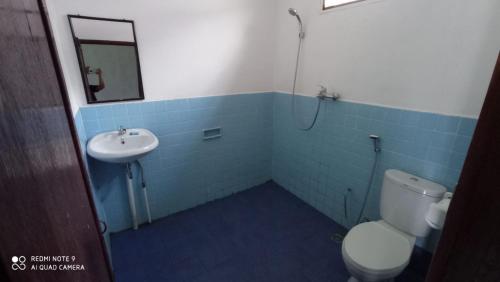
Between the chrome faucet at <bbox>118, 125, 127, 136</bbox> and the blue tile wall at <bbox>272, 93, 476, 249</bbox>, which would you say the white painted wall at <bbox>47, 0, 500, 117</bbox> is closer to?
the blue tile wall at <bbox>272, 93, 476, 249</bbox>

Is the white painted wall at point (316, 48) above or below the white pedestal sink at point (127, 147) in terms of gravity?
above

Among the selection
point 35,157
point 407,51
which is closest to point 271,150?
point 407,51

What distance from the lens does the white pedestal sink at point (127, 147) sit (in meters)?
1.58

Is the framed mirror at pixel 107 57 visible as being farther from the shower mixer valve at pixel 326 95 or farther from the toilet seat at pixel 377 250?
the toilet seat at pixel 377 250

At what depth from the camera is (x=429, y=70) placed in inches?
56.6

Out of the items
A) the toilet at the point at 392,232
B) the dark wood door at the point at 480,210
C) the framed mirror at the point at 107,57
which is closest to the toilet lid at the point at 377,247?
the toilet at the point at 392,232

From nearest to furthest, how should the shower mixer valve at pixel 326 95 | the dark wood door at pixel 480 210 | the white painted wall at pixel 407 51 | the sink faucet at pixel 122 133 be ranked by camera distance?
the dark wood door at pixel 480 210
the white painted wall at pixel 407 51
the sink faucet at pixel 122 133
the shower mixer valve at pixel 326 95

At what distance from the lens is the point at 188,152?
2.31 m

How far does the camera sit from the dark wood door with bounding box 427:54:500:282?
1.56ft

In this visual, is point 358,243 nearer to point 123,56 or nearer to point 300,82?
point 300,82

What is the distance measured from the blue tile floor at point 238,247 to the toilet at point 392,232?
33 cm

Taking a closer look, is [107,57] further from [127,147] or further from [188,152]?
[188,152]

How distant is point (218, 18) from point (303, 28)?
80cm

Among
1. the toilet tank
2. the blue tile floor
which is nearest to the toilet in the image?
the toilet tank
